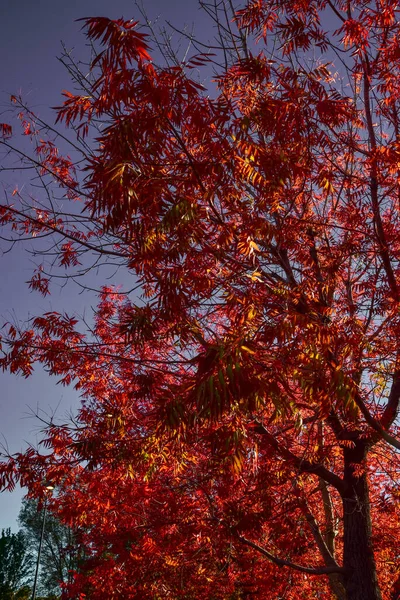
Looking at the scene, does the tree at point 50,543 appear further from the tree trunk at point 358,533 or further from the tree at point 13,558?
the tree trunk at point 358,533

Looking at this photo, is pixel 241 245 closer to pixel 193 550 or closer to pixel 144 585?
pixel 193 550

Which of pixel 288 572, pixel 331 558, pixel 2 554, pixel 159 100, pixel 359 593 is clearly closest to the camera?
pixel 159 100

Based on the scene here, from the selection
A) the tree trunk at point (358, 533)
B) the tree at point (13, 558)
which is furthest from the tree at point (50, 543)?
the tree trunk at point (358, 533)

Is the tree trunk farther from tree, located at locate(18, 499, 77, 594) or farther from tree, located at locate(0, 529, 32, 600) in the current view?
tree, located at locate(0, 529, 32, 600)

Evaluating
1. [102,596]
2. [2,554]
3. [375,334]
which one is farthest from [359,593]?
[2,554]

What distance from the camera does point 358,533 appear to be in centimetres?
782

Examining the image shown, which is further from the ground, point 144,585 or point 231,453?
point 231,453

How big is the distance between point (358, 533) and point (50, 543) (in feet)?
144

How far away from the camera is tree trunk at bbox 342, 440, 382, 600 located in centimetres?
741

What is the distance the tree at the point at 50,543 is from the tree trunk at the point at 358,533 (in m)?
33.4

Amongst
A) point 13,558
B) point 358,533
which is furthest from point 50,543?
point 358,533

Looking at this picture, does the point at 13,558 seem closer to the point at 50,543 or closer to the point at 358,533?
the point at 50,543

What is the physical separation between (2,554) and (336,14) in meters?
63.9

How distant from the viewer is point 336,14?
667cm
